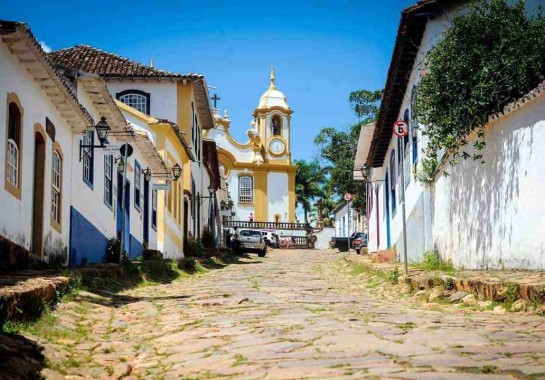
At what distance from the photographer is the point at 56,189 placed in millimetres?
14492

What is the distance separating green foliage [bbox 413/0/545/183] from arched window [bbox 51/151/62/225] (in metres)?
6.77

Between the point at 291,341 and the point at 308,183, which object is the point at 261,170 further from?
the point at 291,341

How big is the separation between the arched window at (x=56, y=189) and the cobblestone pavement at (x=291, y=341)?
395 cm

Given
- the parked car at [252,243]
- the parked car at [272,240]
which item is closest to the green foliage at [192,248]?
the parked car at [252,243]

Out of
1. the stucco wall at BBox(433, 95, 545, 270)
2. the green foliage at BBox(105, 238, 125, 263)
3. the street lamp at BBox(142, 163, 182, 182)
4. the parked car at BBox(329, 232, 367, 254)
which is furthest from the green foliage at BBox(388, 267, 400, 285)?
the parked car at BBox(329, 232, 367, 254)

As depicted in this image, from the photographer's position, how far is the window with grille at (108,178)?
1881cm

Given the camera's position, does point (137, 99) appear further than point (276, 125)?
No

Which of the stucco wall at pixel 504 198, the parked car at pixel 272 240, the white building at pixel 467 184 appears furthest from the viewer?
the parked car at pixel 272 240

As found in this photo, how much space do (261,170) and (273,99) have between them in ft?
22.9

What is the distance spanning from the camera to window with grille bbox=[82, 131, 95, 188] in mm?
16750

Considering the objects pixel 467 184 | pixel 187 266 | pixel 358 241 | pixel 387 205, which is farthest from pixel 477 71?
pixel 358 241

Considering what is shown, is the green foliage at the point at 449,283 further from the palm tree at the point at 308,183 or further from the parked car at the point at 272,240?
the palm tree at the point at 308,183

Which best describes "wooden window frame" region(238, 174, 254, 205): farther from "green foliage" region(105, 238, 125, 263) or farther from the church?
"green foliage" region(105, 238, 125, 263)

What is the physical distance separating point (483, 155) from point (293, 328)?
19.9ft
